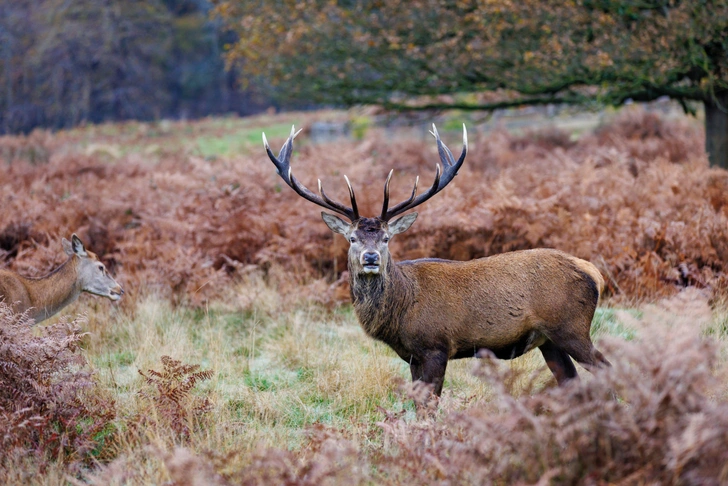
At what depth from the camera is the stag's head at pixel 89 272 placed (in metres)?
6.50

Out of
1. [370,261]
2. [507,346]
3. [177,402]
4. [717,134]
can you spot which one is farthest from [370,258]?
[717,134]

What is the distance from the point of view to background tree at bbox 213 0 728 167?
9.31 metres

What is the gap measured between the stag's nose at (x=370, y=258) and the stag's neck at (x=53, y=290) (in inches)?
116

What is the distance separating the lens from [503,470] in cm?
A: 307

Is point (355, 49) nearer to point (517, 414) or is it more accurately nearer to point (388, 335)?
point (388, 335)

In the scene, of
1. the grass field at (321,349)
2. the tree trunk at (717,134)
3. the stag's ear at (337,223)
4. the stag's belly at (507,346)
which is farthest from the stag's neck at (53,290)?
the tree trunk at (717,134)

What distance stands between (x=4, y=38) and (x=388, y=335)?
3050 centimetres

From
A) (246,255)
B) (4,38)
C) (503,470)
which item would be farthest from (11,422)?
(4,38)

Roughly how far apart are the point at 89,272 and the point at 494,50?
263 inches

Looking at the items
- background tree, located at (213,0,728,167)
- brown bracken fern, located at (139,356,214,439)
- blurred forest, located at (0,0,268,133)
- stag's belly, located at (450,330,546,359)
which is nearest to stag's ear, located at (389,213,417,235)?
stag's belly, located at (450,330,546,359)

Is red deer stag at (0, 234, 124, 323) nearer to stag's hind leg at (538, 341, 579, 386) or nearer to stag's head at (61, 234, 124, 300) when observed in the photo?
stag's head at (61, 234, 124, 300)

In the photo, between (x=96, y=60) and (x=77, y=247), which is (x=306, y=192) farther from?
(x=96, y=60)

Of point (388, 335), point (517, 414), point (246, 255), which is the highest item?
point (517, 414)

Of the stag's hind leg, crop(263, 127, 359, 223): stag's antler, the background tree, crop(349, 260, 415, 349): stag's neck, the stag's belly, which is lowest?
the stag's hind leg
